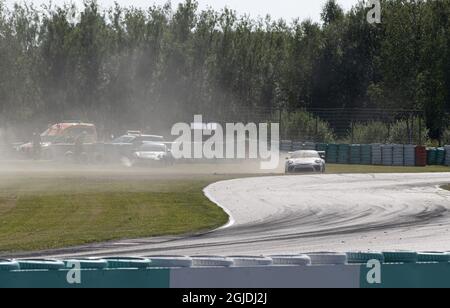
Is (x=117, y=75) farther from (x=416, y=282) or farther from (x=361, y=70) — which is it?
(x=416, y=282)

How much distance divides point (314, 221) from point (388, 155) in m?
34.6

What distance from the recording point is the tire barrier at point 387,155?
57019 millimetres

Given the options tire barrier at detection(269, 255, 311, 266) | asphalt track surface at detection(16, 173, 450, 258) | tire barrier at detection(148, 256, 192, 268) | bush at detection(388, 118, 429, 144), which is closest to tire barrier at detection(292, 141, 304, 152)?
bush at detection(388, 118, 429, 144)

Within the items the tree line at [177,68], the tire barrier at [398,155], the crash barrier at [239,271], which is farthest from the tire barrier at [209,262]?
the tree line at [177,68]

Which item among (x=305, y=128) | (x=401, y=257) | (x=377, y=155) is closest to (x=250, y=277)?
(x=401, y=257)

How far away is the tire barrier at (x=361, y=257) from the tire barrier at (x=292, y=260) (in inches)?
21.5

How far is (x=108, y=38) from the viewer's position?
284 ft

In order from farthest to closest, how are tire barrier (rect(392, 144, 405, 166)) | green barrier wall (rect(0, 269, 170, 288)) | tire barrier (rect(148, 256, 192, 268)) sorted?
1. tire barrier (rect(392, 144, 405, 166))
2. tire barrier (rect(148, 256, 192, 268))
3. green barrier wall (rect(0, 269, 170, 288))

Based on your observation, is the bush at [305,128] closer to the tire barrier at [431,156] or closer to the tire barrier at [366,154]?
the tire barrier at [366,154]

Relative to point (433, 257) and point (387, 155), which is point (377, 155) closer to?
point (387, 155)

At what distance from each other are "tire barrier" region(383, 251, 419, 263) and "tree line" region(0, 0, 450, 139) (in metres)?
69.3

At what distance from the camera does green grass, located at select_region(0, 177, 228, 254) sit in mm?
19734

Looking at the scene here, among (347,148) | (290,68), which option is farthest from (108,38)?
(347,148)

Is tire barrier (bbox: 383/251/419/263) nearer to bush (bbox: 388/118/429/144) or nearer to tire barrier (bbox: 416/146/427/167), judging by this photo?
tire barrier (bbox: 416/146/427/167)
